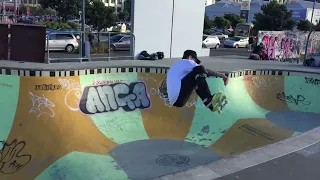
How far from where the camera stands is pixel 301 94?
1293cm

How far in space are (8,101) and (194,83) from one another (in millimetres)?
4837

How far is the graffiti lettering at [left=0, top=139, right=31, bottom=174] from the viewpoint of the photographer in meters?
7.29

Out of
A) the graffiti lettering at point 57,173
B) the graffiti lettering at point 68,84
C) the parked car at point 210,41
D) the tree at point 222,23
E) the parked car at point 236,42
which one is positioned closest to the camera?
the graffiti lettering at point 57,173

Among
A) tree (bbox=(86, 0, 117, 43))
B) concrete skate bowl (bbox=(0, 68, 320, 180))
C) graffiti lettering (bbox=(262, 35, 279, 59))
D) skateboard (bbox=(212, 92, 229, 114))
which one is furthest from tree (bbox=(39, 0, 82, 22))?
skateboard (bbox=(212, 92, 229, 114))

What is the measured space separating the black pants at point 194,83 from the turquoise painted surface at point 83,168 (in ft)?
8.82

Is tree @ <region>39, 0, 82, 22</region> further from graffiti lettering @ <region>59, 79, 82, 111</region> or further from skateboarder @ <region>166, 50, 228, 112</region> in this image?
skateboarder @ <region>166, 50, 228, 112</region>

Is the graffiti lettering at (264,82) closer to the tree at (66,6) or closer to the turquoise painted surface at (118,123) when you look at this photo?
the turquoise painted surface at (118,123)

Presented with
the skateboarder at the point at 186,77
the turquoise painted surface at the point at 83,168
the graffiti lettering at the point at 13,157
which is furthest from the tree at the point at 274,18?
the graffiti lettering at the point at 13,157

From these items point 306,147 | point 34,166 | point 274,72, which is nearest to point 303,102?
point 274,72

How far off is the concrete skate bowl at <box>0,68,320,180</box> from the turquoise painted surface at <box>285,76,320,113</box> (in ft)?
0.13

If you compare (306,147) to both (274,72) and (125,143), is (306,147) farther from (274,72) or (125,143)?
(274,72)

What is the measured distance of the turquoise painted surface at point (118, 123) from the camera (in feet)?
31.0

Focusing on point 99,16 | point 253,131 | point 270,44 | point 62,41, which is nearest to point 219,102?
point 253,131

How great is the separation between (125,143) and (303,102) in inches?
295
